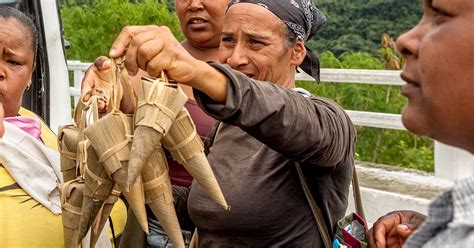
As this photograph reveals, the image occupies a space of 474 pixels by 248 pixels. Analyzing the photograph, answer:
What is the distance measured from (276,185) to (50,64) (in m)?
2.08

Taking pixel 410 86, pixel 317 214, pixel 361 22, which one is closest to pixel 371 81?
pixel 317 214

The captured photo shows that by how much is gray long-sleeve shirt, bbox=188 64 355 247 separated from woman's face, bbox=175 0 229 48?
85cm

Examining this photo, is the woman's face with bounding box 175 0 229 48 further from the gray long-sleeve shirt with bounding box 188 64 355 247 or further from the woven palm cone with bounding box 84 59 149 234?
the woven palm cone with bounding box 84 59 149 234

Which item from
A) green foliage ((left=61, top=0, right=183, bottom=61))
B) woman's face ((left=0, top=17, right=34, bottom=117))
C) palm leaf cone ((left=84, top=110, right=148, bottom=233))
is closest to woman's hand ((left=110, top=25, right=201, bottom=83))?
palm leaf cone ((left=84, top=110, right=148, bottom=233))

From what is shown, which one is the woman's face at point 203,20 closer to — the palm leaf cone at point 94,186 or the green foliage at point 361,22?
the palm leaf cone at point 94,186

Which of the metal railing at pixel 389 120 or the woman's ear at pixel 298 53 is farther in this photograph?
the metal railing at pixel 389 120

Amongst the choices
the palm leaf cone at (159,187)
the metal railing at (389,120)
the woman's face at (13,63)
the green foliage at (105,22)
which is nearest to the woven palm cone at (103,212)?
the palm leaf cone at (159,187)

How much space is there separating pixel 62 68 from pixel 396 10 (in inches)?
735

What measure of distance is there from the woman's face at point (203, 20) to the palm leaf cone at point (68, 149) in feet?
3.48

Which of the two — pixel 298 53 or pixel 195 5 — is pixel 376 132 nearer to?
pixel 195 5

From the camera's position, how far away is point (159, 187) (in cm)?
201

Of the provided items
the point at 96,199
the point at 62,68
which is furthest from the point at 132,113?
the point at 62,68

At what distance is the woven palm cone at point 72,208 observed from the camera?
7.55ft

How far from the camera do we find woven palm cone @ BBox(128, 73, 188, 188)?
6.07 ft
